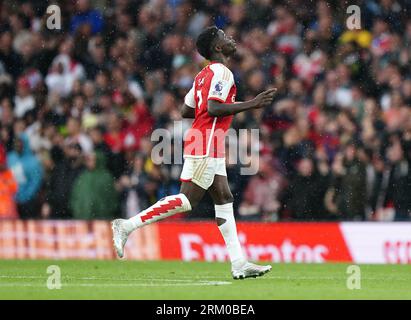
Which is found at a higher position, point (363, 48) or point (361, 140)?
point (363, 48)

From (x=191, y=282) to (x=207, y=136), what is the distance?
4.81 ft

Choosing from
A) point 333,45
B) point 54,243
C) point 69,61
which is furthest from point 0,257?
point 333,45

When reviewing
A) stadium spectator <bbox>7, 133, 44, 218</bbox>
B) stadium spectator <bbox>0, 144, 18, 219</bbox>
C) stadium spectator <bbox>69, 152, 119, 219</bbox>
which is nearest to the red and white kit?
stadium spectator <bbox>69, 152, 119, 219</bbox>

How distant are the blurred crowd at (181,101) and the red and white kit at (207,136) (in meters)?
5.49

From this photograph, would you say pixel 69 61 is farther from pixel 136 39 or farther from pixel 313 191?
pixel 313 191

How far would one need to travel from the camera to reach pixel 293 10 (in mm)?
19594

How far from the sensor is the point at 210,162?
11031 millimetres

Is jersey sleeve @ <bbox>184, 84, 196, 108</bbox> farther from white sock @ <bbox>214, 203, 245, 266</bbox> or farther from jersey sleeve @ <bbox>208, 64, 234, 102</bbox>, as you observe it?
white sock @ <bbox>214, 203, 245, 266</bbox>

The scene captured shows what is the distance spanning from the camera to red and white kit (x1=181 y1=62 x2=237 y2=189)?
1096cm

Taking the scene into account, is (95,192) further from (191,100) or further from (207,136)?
(207,136)

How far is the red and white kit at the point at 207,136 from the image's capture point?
1096 centimetres

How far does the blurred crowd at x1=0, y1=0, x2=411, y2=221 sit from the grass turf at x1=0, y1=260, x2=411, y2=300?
7.20ft

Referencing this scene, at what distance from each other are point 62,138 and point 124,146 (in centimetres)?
116

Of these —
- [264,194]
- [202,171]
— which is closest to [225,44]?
[202,171]
